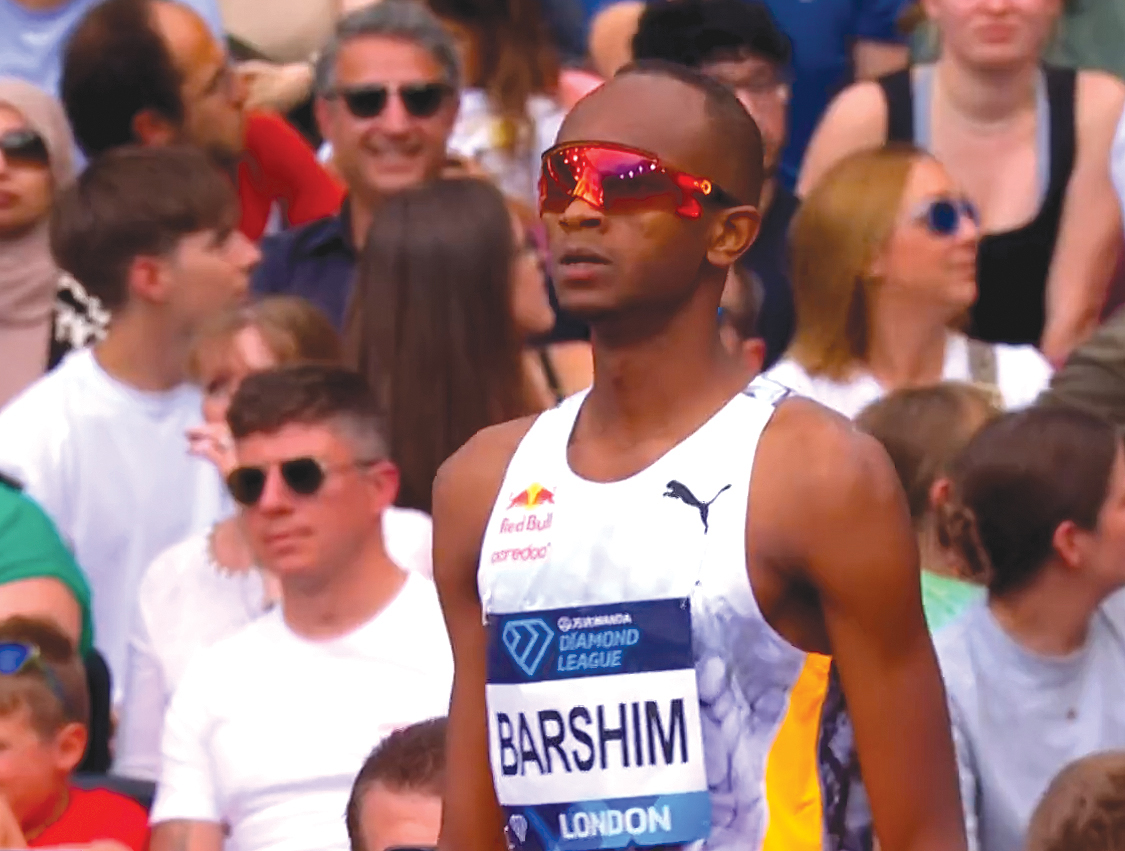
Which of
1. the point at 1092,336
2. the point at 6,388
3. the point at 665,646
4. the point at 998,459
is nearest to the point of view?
the point at 665,646

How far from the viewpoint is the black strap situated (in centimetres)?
679

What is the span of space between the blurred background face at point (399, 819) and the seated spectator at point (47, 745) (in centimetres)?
103

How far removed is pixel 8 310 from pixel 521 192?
152 cm

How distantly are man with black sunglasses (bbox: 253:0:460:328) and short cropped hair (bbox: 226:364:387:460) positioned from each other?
1.42m

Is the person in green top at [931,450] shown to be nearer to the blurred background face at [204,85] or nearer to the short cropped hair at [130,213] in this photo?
the short cropped hair at [130,213]

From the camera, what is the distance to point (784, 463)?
9.84ft

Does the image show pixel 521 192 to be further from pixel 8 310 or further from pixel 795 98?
pixel 8 310

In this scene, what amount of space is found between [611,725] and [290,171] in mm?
4766

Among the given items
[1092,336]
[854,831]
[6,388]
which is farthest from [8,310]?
[854,831]

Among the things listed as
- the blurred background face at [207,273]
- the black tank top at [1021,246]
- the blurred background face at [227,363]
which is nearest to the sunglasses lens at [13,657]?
the blurred background face at [227,363]

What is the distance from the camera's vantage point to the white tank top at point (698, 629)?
2977mm

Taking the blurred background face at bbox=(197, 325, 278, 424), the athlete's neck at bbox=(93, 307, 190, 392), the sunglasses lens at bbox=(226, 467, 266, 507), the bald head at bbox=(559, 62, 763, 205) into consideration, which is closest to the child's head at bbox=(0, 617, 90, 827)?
the sunglasses lens at bbox=(226, 467, 266, 507)

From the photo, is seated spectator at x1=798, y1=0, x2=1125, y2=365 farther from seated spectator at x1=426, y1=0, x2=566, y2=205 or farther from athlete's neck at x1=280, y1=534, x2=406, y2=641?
athlete's neck at x1=280, y1=534, x2=406, y2=641

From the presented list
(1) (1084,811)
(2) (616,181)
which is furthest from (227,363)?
(2) (616,181)
